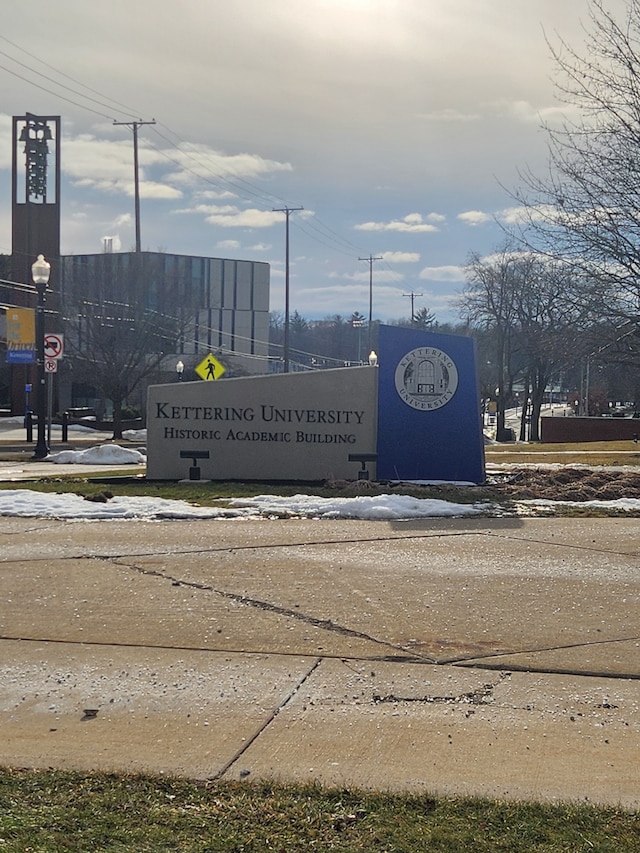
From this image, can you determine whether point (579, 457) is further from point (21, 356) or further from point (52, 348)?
point (21, 356)

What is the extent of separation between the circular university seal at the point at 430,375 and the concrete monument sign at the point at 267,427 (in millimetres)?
577

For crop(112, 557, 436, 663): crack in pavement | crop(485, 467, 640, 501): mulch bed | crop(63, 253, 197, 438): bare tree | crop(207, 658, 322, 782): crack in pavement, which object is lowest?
crop(207, 658, 322, 782): crack in pavement

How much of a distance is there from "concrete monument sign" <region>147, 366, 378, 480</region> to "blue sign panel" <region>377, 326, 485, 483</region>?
1.21ft

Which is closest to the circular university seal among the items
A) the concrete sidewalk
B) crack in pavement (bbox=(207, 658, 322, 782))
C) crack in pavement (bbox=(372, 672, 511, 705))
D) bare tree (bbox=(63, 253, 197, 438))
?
the concrete sidewalk

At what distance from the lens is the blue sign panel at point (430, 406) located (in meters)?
14.8

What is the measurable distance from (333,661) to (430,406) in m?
9.49

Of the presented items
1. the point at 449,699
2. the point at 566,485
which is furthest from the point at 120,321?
the point at 449,699

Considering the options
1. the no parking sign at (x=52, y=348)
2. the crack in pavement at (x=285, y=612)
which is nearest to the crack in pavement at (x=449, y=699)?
the crack in pavement at (x=285, y=612)

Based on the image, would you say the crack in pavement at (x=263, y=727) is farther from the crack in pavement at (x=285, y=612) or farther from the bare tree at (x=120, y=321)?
the bare tree at (x=120, y=321)

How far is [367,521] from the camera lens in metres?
10.8

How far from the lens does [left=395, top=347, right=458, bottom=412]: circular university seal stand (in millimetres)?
14773

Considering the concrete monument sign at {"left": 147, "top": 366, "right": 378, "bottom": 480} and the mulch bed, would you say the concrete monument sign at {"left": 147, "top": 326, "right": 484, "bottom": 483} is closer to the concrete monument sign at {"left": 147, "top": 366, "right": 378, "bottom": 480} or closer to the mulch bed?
the concrete monument sign at {"left": 147, "top": 366, "right": 378, "bottom": 480}

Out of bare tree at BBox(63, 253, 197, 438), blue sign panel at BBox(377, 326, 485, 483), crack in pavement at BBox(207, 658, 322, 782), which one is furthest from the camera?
bare tree at BBox(63, 253, 197, 438)

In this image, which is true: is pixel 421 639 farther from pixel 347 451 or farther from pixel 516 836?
pixel 347 451
